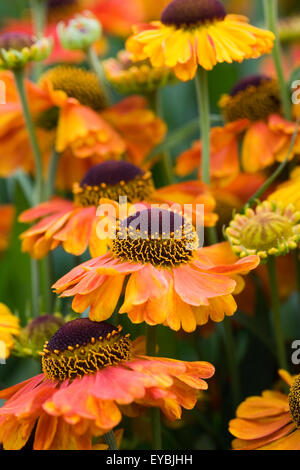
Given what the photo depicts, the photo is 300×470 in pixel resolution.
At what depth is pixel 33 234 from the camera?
655 mm

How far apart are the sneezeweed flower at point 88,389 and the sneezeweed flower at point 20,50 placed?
31 centimetres

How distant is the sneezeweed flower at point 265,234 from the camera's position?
59cm

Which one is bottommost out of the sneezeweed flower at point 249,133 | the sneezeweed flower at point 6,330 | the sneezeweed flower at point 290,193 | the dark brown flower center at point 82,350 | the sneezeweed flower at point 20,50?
the sneezeweed flower at point 6,330

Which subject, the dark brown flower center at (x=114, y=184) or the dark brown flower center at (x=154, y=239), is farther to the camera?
the dark brown flower center at (x=114, y=184)

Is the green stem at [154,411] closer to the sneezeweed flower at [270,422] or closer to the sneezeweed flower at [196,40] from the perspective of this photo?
the sneezeweed flower at [270,422]

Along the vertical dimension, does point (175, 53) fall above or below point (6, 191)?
above

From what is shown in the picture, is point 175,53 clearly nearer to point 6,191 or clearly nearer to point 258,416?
point 258,416

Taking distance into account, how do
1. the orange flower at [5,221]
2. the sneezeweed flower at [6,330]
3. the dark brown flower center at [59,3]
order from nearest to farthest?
the sneezeweed flower at [6,330] < the orange flower at [5,221] < the dark brown flower center at [59,3]

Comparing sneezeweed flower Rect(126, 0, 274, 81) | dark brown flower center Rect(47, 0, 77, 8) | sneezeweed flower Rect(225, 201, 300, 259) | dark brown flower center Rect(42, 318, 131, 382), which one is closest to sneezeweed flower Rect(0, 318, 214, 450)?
dark brown flower center Rect(42, 318, 131, 382)

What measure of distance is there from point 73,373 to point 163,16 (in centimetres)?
35

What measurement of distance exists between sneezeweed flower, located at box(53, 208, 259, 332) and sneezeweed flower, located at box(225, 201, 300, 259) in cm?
3

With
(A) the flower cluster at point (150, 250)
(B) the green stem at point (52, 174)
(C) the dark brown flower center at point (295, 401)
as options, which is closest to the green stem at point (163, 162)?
(A) the flower cluster at point (150, 250)

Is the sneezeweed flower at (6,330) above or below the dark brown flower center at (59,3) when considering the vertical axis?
below

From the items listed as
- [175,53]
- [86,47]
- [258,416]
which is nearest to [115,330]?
[258,416]
